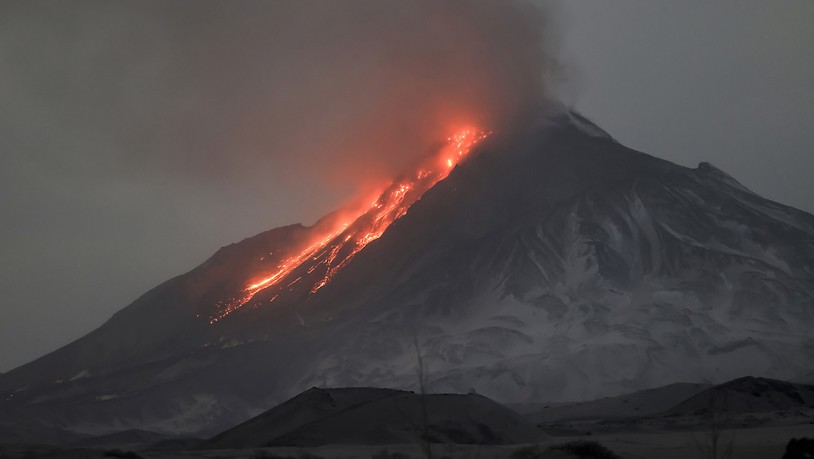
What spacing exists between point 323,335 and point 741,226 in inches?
1901

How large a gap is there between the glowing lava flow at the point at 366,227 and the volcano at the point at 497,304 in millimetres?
312

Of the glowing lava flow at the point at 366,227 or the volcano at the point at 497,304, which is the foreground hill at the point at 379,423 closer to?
the volcano at the point at 497,304

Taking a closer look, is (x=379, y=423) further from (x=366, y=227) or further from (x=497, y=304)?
(x=366, y=227)

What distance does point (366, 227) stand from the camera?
131125 millimetres

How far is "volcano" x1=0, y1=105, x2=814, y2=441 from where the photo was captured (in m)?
97.9

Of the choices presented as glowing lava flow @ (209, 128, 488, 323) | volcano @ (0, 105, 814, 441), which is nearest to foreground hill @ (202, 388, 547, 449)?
volcano @ (0, 105, 814, 441)

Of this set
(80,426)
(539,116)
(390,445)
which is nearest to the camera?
(390,445)

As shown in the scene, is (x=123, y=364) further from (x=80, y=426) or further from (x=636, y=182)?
(x=636, y=182)

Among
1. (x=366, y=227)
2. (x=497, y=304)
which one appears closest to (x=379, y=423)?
(x=497, y=304)

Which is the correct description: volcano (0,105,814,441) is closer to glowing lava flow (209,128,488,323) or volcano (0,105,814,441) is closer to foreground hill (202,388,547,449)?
glowing lava flow (209,128,488,323)

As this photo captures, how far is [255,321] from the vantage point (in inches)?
4862

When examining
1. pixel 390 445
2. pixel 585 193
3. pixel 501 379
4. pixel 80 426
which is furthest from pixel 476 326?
pixel 390 445

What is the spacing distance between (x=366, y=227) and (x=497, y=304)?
27449 mm

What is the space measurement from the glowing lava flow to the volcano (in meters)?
0.31
